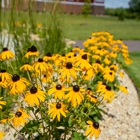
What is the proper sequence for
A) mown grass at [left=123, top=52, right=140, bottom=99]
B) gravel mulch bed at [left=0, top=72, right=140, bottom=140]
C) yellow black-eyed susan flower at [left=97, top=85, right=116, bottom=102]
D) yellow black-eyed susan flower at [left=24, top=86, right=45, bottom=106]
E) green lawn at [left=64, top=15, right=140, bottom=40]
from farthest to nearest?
green lawn at [left=64, top=15, right=140, bottom=40] < mown grass at [left=123, top=52, right=140, bottom=99] < gravel mulch bed at [left=0, top=72, right=140, bottom=140] < yellow black-eyed susan flower at [left=97, top=85, right=116, bottom=102] < yellow black-eyed susan flower at [left=24, top=86, right=45, bottom=106]

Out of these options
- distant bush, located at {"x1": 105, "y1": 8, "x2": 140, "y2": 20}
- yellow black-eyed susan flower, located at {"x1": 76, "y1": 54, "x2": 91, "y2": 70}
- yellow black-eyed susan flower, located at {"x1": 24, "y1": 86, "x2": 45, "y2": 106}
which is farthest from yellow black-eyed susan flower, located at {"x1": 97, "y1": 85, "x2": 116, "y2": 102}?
distant bush, located at {"x1": 105, "y1": 8, "x2": 140, "y2": 20}

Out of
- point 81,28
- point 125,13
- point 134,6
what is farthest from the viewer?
point 134,6

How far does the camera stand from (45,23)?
5.82m

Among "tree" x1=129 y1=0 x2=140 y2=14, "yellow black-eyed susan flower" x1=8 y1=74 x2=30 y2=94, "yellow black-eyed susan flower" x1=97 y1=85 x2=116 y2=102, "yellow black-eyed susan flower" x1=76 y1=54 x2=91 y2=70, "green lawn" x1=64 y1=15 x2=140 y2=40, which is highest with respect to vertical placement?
"tree" x1=129 y1=0 x2=140 y2=14

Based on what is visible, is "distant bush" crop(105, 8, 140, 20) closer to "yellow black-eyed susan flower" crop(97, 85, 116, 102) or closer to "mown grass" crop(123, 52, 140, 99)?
"mown grass" crop(123, 52, 140, 99)

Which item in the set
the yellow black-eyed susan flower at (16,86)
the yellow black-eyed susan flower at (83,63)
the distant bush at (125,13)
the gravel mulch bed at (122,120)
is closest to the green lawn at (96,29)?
the gravel mulch bed at (122,120)

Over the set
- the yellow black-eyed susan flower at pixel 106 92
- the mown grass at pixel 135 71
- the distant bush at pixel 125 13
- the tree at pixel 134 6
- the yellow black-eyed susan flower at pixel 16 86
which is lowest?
the mown grass at pixel 135 71

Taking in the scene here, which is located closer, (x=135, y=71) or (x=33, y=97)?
(x=33, y=97)

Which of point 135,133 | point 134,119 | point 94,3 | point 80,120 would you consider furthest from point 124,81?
point 94,3

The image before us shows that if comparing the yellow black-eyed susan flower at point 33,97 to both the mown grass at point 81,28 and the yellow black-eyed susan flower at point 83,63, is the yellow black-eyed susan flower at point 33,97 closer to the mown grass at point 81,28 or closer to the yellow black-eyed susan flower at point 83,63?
the yellow black-eyed susan flower at point 83,63

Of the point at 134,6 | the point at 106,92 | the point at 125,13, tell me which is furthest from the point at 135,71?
the point at 134,6

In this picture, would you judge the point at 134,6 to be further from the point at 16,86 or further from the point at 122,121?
the point at 16,86

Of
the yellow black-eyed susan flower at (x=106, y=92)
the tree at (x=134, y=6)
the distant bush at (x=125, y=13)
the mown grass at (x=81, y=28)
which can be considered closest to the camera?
the yellow black-eyed susan flower at (x=106, y=92)

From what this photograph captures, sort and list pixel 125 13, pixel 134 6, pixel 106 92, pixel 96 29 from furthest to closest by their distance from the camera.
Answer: pixel 134 6 → pixel 125 13 → pixel 96 29 → pixel 106 92
